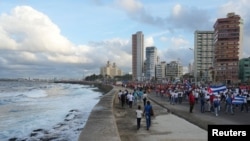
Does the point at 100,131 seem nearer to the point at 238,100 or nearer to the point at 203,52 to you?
the point at 238,100

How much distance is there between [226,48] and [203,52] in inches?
328

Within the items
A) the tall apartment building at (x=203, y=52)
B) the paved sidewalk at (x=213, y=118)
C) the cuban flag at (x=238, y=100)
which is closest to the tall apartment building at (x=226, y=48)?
the tall apartment building at (x=203, y=52)

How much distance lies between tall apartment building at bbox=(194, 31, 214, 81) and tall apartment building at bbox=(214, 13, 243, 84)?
3.03 m

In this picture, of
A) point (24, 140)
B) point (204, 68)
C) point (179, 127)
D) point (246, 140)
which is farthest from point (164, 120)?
point (204, 68)

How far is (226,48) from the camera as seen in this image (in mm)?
127562

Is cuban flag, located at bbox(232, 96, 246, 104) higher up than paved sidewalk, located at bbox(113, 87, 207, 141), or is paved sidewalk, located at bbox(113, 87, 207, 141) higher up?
cuban flag, located at bbox(232, 96, 246, 104)

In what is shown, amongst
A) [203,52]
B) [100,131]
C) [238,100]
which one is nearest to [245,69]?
[203,52]

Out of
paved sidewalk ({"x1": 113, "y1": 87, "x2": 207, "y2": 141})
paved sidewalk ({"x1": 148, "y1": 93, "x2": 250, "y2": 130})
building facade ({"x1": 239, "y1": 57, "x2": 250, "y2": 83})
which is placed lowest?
paved sidewalk ({"x1": 113, "y1": 87, "x2": 207, "y2": 141})

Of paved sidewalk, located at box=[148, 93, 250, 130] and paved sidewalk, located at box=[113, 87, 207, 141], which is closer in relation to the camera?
paved sidewalk, located at box=[113, 87, 207, 141]

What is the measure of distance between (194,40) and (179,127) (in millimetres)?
100785

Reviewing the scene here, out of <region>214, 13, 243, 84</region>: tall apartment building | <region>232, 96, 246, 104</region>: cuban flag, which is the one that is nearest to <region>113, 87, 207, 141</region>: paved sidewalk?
<region>232, 96, 246, 104</region>: cuban flag

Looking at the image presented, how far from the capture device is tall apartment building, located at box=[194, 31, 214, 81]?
118312mm

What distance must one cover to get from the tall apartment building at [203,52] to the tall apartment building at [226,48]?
303 cm

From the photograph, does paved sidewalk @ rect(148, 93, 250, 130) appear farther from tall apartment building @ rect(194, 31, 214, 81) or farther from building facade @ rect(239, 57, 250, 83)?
building facade @ rect(239, 57, 250, 83)
